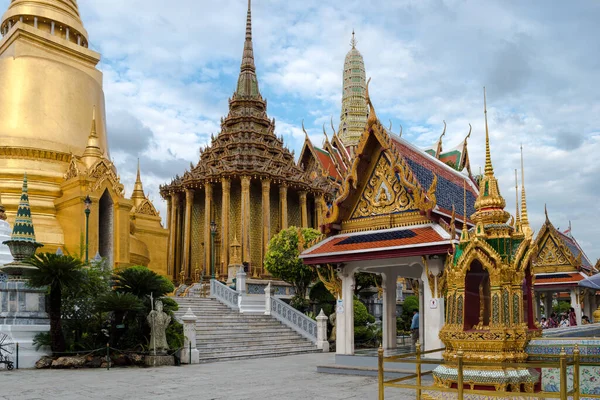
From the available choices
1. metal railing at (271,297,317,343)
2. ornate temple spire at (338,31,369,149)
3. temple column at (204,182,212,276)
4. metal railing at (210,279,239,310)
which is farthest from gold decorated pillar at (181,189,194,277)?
ornate temple spire at (338,31,369,149)

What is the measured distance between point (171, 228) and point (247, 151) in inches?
293

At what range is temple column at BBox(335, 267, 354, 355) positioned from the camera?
13359mm

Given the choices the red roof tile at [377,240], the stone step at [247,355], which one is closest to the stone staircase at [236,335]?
the stone step at [247,355]

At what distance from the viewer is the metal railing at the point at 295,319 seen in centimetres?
2130

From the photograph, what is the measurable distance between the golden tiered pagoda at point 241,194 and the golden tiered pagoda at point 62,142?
383 cm

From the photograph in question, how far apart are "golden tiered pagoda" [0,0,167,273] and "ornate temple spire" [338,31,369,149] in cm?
2256

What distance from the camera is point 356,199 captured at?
44.5 ft

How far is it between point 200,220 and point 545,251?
20446 mm

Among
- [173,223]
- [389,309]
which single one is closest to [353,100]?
[173,223]

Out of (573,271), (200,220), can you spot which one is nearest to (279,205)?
(200,220)

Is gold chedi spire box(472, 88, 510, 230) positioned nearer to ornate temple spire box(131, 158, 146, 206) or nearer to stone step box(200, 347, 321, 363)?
stone step box(200, 347, 321, 363)

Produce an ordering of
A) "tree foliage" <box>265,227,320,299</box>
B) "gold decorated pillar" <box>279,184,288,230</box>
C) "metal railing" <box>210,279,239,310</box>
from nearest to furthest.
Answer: "metal railing" <box>210,279,239,310</box> < "tree foliage" <box>265,227,320,299</box> < "gold decorated pillar" <box>279,184,288,230</box>

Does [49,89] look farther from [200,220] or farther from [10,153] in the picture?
[200,220]

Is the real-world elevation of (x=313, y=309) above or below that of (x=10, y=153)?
below
